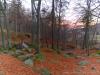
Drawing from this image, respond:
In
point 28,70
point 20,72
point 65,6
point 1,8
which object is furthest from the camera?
point 65,6

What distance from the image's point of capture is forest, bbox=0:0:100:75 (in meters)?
12.8

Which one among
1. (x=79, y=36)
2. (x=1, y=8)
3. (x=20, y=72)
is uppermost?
(x=1, y=8)

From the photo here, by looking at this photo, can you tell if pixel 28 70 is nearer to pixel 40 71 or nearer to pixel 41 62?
pixel 40 71

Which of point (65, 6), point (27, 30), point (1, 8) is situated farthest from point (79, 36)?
point (1, 8)

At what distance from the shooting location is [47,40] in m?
36.8

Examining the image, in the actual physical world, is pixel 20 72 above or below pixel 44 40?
above

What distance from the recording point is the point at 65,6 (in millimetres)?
31312

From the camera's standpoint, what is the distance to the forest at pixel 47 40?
1279 cm

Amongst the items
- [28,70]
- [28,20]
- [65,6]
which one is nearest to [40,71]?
[28,70]

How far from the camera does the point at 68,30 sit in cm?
4688

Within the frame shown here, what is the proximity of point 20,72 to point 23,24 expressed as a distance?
3614cm

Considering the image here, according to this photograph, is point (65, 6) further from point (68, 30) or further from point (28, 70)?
point (28, 70)

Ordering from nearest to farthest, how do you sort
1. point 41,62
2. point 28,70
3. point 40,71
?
point 28,70, point 40,71, point 41,62

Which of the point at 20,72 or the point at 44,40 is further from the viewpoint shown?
the point at 44,40
